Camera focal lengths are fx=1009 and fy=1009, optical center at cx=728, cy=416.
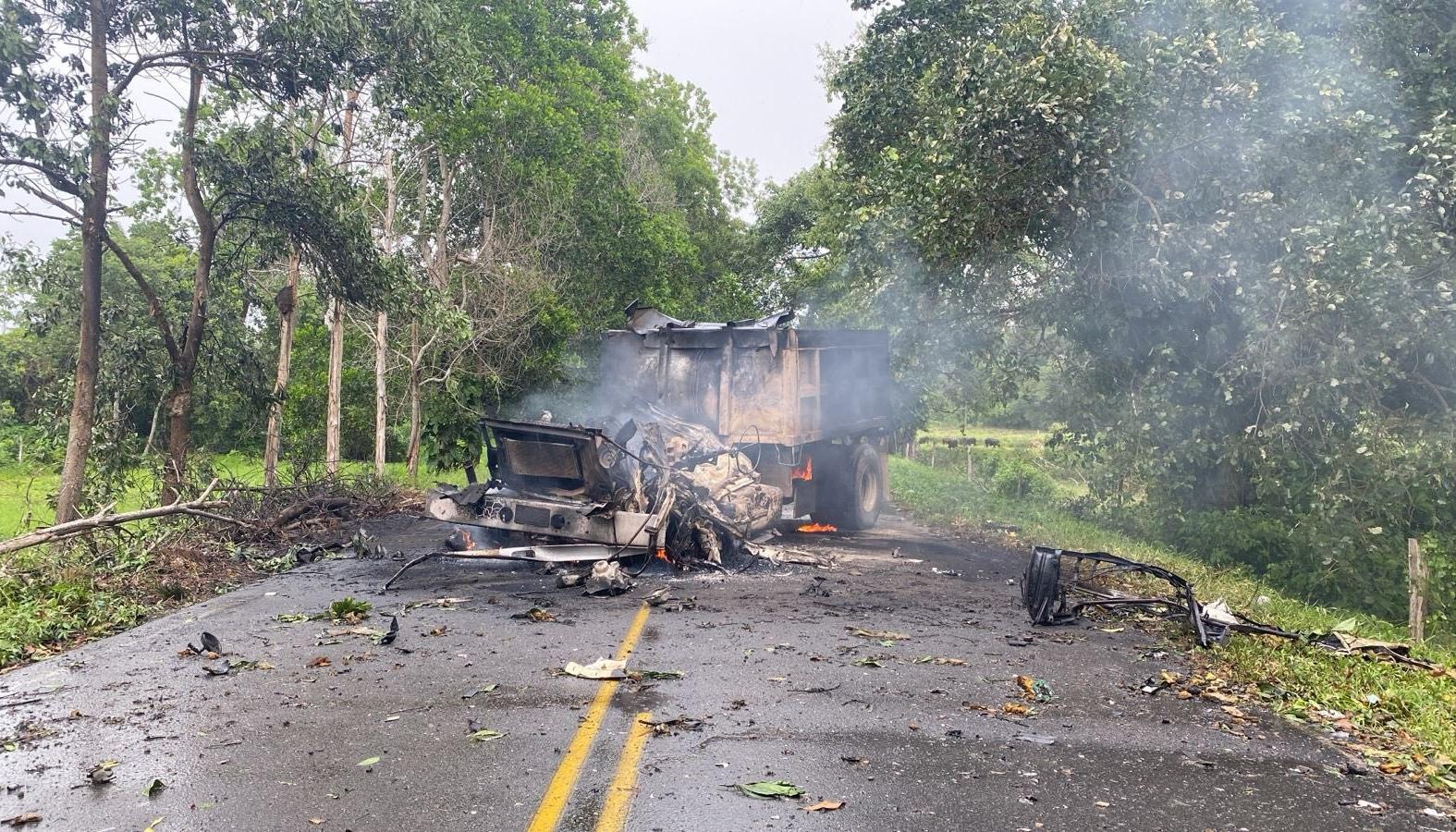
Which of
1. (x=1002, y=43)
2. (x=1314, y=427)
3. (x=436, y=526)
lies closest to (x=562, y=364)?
(x=436, y=526)

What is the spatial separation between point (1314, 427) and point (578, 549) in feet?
29.5

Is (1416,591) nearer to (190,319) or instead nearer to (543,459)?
(543,459)

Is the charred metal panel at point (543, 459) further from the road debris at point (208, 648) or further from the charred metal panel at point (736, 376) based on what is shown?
the road debris at point (208, 648)

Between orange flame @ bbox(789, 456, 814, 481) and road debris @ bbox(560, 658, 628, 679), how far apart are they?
261 inches

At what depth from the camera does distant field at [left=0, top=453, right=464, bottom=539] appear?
12.2 metres

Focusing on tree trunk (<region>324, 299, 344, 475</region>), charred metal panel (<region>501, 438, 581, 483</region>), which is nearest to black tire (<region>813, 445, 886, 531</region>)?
charred metal panel (<region>501, 438, 581, 483</region>)

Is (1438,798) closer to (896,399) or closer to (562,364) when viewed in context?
(896,399)

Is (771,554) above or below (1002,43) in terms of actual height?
below

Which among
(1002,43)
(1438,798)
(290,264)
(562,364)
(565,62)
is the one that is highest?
(565,62)

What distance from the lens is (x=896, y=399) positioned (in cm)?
1722

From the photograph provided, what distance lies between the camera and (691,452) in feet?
38.0

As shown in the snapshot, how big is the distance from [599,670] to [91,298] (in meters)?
8.52

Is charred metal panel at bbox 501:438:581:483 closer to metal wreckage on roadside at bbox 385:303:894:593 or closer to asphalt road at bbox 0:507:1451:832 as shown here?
metal wreckage on roadside at bbox 385:303:894:593

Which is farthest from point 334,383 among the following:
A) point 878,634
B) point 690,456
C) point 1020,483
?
point 878,634
